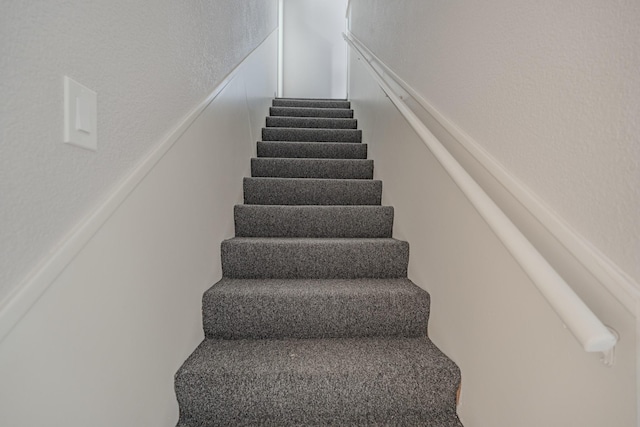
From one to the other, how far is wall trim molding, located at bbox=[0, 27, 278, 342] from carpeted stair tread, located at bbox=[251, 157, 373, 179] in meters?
1.28

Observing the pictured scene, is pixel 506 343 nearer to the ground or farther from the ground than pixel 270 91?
nearer to the ground

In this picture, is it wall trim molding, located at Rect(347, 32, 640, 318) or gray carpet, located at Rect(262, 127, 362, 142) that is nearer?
wall trim molding, located at Rect(347, 32, 640, 318)

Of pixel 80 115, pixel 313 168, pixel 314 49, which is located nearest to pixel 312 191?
pixel 313 168

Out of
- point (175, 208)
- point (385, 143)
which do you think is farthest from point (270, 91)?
point (175, 208)

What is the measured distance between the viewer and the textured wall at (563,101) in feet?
1.82

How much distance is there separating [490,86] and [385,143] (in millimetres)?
1168

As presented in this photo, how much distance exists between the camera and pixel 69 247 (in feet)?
2.06

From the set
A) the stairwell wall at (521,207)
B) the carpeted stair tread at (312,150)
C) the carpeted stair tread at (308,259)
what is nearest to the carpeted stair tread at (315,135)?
the carpeted stair tread at (312,150)

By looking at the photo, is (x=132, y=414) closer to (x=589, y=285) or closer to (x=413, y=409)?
(x=413, y=409)

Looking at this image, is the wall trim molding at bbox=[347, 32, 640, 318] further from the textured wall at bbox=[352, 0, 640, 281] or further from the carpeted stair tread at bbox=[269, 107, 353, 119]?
the carpeted stair tread at bbox=[269, 107, 353, 119]

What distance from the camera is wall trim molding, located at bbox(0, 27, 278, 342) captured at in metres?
0.51

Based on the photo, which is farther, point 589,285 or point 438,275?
point 438,275

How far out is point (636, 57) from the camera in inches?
21.2

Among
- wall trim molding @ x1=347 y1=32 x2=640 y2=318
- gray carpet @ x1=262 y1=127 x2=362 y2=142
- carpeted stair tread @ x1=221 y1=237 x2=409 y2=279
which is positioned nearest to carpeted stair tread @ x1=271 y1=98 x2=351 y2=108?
gray carpet @ x1=262 y1=127 x2=362 y2=142
